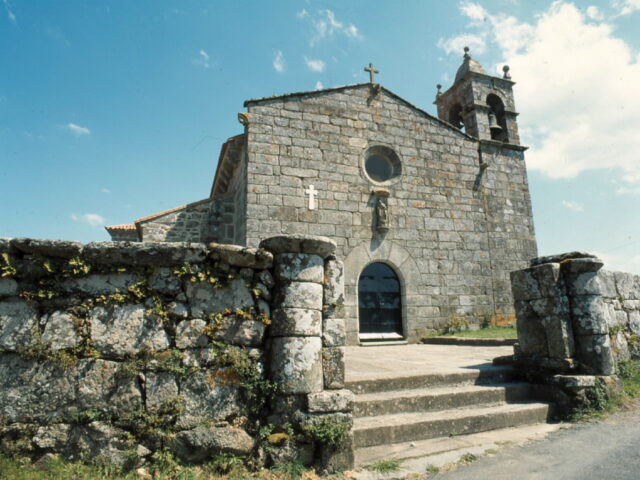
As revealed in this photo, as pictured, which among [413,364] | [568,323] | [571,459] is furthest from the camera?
[413,364]

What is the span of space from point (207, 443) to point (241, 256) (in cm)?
129

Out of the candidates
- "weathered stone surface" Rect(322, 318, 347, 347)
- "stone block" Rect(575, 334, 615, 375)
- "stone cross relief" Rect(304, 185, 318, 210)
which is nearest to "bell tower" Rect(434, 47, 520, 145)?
"stone cross relief" Rect(304, 185, 318, 210)

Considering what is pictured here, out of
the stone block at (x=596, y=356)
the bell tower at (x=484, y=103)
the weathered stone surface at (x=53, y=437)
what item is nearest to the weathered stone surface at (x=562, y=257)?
the stone block at (x=596, y=356)

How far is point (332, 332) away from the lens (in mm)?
3072

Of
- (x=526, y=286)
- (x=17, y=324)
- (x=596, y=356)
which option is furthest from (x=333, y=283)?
(x=596, y=356)

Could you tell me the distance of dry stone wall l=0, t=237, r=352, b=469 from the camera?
256 centimetres

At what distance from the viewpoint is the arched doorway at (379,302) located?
9.09 metres

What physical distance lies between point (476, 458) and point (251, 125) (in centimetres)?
764

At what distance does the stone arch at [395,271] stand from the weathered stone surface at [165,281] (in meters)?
6.07

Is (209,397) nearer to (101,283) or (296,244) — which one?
(101,283)

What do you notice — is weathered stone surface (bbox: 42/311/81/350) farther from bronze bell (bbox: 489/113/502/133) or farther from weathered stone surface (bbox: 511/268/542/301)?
bronze bell (bbox: 489/113/502/133)

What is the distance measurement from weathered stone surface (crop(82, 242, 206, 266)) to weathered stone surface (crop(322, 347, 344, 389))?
3.92 ft

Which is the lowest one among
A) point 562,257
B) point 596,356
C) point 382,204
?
point 596,356

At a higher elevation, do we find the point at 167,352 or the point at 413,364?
the point at 167,352
